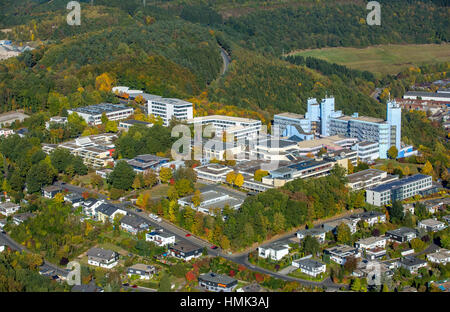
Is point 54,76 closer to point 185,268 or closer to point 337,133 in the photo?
point 337,133

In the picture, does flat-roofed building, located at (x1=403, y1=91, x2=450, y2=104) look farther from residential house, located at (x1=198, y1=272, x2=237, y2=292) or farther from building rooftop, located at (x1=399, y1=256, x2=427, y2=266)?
residential house, located at (x1=198, y1=272, x2=237, y2=292)

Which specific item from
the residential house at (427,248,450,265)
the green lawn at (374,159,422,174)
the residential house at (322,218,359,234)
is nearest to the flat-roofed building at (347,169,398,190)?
the green lawn at (374,159,422,174)

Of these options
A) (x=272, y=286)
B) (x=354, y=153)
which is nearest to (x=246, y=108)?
(x=354, y=153)

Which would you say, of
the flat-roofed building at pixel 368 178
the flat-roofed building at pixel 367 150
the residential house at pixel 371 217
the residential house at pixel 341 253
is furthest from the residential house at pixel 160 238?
the flat-roofed building at pixel 367 150

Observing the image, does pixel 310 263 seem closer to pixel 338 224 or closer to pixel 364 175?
pixel 338 224

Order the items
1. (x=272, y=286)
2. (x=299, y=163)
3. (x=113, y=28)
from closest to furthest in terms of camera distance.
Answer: (x=272, y=286), (x=299, y=163), (x=113, y=28)

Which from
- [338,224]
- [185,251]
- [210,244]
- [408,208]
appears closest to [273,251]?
[210,244]

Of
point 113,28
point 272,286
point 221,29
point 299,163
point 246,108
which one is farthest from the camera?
point 221,29
